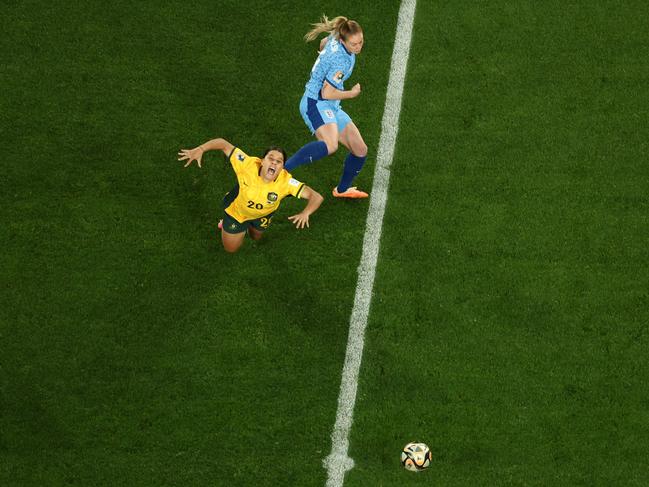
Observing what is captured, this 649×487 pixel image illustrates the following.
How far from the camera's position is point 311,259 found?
879 centimetres

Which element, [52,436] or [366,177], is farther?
[366,177]

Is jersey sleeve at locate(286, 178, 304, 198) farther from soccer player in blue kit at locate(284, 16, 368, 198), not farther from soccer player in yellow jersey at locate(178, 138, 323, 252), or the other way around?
soccer player in blue kit at locate(284, 16, 368, 198)

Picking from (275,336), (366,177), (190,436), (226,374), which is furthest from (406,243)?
(190,436)

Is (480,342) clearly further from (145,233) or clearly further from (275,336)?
(145,233)

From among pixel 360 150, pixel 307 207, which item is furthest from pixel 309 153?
pixel 307 207

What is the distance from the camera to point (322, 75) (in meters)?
8.59

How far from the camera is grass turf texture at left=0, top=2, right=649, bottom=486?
7.70m

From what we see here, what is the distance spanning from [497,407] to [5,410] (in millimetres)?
4279

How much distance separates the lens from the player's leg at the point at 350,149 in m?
8.75

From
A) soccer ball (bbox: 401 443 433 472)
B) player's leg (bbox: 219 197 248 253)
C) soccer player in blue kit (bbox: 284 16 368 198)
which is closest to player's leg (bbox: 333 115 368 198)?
soccer player in blue kit (bbox: 284 16 368 198)

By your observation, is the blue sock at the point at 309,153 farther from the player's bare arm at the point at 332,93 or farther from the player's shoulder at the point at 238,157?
the player's shoulder at the point at 238,157

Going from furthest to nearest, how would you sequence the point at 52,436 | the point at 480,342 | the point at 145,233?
the point at 145,233 → the point at 480,342 → the point at 52,436

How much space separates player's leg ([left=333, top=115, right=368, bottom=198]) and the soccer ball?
2.81 metres

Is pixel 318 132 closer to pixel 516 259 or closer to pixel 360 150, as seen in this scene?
pixel 360 150
